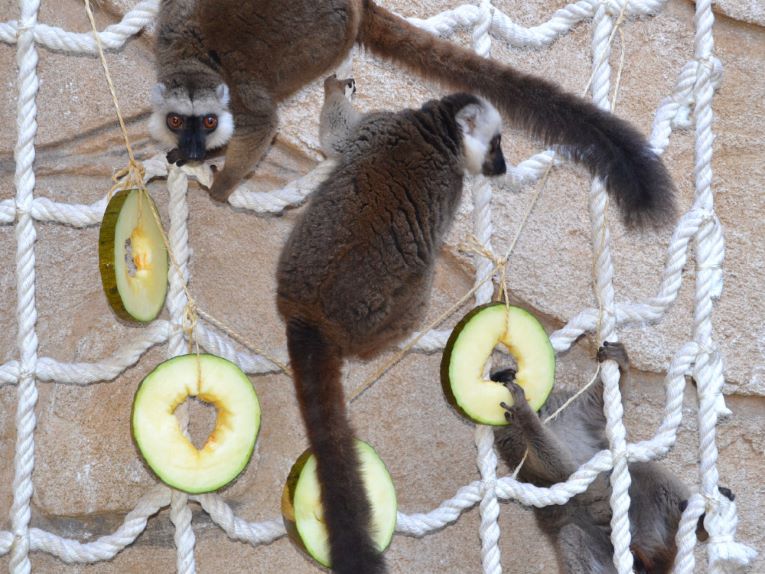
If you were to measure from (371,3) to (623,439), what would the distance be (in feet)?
4.72

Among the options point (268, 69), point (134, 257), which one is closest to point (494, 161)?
point (268, 69)

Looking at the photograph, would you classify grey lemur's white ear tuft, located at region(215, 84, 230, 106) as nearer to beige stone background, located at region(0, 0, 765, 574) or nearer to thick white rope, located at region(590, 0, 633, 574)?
beige stone background, located at region(0, 0, 765, 574)

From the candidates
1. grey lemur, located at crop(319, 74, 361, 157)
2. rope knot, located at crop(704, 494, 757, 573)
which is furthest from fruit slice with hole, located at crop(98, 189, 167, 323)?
rope knot, located at crop(704, 494, 757, 573)

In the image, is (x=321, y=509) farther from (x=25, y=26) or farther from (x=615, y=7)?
(x=615, y=7)

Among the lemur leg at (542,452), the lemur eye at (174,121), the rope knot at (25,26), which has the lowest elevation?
the lemur leg at (542,452)

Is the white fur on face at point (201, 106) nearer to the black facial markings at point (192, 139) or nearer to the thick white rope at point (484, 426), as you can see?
the black facial markings at point (192, 139)

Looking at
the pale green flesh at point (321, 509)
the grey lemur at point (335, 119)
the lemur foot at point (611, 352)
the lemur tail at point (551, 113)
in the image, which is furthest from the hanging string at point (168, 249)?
the lemur foot at point (611, 352)

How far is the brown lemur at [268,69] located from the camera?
9.18 ft

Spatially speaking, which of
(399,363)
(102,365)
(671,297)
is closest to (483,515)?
(399,363)

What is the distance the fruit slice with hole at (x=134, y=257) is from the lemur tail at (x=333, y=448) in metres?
0.41

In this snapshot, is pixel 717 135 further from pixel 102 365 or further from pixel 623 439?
pixel 102 365

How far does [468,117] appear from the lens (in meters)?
2.83

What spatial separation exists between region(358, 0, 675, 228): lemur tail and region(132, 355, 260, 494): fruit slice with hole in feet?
3.40

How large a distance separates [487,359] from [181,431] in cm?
81
